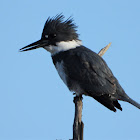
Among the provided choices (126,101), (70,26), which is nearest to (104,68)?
(126,101)

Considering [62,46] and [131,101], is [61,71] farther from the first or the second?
[131,101]

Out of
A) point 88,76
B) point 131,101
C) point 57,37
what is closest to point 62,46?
point 57,37

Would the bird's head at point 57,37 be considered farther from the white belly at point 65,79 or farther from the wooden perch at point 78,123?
the wooden perch at point 78,123

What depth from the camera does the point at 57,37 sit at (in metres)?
5.92

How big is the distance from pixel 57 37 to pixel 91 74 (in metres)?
1.01

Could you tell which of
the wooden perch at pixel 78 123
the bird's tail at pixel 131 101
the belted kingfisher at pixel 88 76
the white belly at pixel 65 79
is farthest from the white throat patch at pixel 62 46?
the bird's tail at pixel 131 101

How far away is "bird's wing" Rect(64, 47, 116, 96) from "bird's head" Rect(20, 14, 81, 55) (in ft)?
1.46

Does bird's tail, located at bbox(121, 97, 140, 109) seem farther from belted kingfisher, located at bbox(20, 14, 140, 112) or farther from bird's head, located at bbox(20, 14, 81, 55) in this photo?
bird's head, located at bbox(20, 14, 81, 55)

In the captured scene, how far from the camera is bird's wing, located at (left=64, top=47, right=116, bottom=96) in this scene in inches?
212

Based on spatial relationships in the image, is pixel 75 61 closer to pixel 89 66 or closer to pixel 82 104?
pixel 89 66

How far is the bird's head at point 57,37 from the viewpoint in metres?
5.88

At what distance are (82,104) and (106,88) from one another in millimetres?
506

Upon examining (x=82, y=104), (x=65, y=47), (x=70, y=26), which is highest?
(x=70, y=26)

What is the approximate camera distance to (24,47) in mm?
6234
